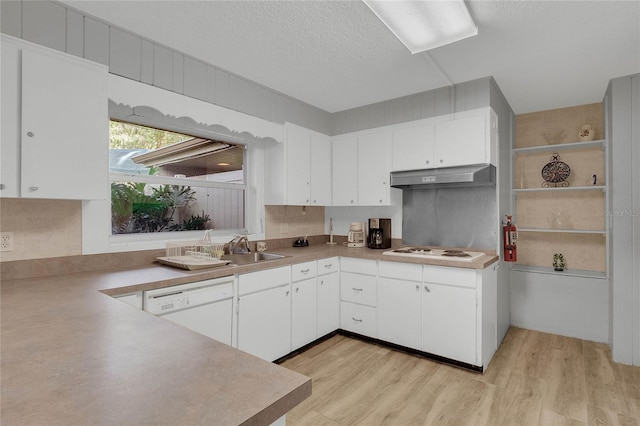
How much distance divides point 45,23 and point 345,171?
2.79m

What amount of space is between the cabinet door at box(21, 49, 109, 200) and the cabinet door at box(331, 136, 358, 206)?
7.99ft

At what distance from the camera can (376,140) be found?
3623 millimetres

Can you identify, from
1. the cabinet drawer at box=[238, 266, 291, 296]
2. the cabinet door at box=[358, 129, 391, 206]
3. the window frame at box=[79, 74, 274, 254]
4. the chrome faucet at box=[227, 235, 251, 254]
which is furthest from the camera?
the cabinet door at box=[358, 129, 391, 206]

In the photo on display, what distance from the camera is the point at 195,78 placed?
2680 millimetres

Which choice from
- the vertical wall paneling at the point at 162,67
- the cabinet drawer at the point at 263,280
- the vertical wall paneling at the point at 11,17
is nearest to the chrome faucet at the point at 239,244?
the cabinet drawer at the point at 263,280

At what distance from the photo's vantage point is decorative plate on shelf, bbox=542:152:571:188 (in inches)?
147

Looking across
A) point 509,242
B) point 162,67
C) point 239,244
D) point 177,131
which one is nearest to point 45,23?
point 162,67

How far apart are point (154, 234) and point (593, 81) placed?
4148 mm

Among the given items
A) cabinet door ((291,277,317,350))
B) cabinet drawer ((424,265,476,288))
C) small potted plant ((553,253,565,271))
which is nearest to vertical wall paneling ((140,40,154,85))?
cabinet door ((291,277,317,350))

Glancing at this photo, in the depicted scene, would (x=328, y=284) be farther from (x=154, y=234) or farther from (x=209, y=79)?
(x=209, y=79)

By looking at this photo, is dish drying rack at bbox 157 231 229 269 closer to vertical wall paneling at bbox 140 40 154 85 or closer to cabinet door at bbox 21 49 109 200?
cabinet door at bbox 21 49 109 200

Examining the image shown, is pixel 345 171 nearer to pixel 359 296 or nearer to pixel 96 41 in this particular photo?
pixel 359 296

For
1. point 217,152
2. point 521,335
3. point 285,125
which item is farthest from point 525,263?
point 217,152

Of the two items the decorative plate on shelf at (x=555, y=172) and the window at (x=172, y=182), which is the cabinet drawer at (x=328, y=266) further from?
the decorative plate on shelf at (x=555, y=172)
